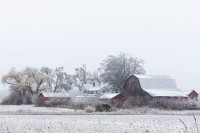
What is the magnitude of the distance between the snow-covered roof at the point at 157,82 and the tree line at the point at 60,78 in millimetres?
12718

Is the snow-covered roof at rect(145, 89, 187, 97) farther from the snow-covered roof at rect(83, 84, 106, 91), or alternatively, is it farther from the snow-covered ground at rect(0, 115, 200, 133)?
the snow-covered roof at rect(83, 84, 106, 91)

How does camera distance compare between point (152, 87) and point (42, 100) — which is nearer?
point (152, 87)

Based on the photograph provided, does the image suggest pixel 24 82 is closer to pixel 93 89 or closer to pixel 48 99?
pixel 48 99

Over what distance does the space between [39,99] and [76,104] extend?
2259cm

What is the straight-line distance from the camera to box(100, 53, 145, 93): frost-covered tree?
79125mm

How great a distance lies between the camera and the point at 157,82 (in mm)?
67188

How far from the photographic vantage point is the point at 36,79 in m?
94.5

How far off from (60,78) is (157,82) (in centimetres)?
5276

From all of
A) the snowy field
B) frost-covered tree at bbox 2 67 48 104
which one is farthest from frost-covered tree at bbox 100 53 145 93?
the snowy field

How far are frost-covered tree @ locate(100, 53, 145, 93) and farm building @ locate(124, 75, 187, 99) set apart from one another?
9145mm

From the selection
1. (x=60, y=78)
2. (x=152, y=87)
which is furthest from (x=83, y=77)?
(x=152, y=87)

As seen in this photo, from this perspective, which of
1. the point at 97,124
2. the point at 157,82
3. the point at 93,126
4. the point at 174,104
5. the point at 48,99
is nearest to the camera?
the point at 93,126

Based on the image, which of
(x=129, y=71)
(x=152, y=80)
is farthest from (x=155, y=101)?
(x=129, y=71)

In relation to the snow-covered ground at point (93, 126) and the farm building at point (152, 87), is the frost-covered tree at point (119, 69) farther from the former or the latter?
the snow-covered ground at point (93, 126)
